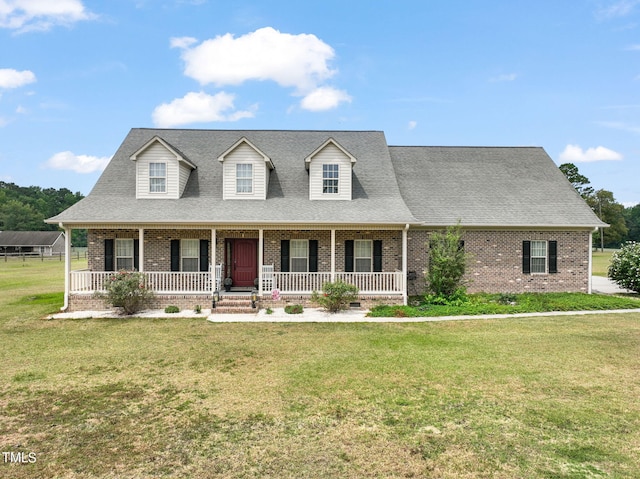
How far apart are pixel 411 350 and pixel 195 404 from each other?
5.19 metres

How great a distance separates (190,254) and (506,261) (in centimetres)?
1370

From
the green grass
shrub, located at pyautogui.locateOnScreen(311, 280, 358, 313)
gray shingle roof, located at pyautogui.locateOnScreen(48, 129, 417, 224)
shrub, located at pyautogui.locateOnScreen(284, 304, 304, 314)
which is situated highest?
gray shingle roof, located at pyautogui.locateOnScreen(48, 129, 417, 224)

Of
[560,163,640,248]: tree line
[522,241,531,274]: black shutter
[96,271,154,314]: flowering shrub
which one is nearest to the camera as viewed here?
[96,271,154,314]: flowering shrub

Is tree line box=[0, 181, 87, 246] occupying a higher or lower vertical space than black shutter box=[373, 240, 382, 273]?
higher

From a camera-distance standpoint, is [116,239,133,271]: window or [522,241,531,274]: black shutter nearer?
[116,239,133,271]: window

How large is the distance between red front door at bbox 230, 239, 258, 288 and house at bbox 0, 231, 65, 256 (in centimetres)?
6107

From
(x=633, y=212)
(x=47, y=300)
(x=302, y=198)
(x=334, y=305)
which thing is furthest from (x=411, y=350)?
(x=633, y=212)

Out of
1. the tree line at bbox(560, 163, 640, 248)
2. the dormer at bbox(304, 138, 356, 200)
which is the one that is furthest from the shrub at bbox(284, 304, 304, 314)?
the tree line at bbox(560, 163, 640, 248)

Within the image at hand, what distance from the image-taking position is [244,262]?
1650 cm

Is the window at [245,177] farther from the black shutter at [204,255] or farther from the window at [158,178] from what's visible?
the window at [158,178]

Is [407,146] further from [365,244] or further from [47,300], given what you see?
[47,300]

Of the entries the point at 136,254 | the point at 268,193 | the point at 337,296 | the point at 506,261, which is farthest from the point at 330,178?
the point at 136,254

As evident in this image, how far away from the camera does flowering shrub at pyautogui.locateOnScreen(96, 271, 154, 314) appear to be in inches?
528

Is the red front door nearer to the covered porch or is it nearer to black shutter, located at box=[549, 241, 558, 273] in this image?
the covered porch
